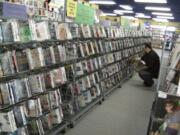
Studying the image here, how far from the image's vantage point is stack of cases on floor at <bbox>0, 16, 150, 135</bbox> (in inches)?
106

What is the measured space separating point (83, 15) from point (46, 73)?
170 centimetres

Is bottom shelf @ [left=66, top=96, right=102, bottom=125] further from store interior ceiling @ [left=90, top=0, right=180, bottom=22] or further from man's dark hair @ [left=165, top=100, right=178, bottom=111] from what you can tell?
store interior ceiling @ [left=90, top=0, right=180, bottom=22]

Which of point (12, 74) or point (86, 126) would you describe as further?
point (86, 126)

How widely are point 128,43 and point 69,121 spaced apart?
16.7ft

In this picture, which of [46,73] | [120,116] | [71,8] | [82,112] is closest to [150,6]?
[120,116]

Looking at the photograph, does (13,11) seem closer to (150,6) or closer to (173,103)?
(173,103)

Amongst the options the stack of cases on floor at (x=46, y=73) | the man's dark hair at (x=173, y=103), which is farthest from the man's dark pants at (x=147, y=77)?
the man's dark hair at (x=173, y=103)

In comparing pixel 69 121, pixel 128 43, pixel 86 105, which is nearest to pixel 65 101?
pixel 69 121

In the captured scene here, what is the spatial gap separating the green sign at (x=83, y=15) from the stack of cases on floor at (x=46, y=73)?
137mm

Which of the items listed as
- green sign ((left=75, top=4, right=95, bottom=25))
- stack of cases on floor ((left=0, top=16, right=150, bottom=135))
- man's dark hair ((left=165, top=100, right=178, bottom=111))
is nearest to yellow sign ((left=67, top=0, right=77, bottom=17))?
green sign ((left=75, top=4, right=95, bottom=25))

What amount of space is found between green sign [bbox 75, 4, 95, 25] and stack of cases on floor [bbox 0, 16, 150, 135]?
137mm

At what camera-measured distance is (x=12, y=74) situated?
2.73 meters

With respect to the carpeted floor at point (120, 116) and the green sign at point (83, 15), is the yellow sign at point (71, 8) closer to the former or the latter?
the green sign at point (83, 15)

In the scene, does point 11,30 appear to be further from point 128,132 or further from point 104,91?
point 104,91
